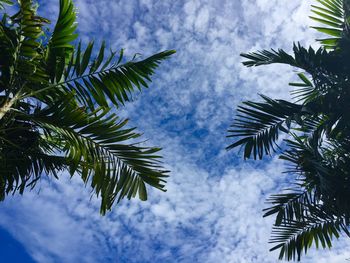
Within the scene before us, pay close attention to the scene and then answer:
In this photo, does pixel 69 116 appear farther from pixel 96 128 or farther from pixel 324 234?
pixel 324 234

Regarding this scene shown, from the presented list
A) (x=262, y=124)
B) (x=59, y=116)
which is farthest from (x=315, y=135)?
(x=59, y=116)

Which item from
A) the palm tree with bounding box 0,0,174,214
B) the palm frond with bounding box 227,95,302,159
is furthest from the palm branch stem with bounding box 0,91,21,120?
the palm frond with bounding box 227,95,302,159

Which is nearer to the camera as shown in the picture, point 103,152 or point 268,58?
→ point 103,152

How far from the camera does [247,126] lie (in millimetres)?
5812

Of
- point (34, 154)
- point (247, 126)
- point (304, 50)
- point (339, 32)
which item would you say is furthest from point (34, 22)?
point (339, 32)

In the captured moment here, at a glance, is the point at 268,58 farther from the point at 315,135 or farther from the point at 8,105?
the point at 8,105

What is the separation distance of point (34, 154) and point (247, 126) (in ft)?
10.6

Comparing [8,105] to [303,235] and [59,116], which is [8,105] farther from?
[303,235]

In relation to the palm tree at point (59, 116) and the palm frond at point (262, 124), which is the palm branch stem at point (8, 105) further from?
the palm frond at point (262, 124)

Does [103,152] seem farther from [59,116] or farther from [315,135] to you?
[315,135]

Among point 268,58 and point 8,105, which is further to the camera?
point 268,58

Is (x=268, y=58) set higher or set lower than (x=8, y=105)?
higher

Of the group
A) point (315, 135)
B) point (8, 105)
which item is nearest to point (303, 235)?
point (315, 135)

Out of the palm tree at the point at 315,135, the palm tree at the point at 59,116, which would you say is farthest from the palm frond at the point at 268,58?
the palm tree at the point at 59,116
